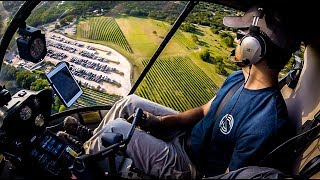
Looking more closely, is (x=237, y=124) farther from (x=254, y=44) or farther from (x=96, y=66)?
(x=96, y=66)

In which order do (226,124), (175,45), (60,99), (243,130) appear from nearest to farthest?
(243,130), (226,124), (60,99), (175,45)

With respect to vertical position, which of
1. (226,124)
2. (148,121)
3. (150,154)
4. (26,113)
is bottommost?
(26,113)

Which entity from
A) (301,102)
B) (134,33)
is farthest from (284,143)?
(134,33)

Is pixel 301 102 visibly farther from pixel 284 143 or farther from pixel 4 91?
pixel 4 91

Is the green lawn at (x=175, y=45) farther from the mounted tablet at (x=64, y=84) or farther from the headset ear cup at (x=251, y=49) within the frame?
the headset ear cup at (x=251, y=49)

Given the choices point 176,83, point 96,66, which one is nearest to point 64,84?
point 96,66

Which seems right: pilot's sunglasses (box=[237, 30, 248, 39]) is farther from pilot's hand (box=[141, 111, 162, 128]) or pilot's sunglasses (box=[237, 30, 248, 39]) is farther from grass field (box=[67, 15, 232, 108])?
grass field (box=[67, 15, 232, 108])

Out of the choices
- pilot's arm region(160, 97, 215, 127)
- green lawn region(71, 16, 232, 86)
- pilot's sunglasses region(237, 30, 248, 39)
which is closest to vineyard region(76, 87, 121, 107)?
green lawn region(71, 16, 232, 86)
